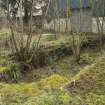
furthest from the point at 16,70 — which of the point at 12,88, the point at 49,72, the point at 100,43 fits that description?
the point at 100,43

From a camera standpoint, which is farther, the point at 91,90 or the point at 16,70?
the point at 16,70

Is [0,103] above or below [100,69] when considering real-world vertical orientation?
below

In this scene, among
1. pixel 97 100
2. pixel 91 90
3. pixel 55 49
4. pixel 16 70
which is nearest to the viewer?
pixel 97 100

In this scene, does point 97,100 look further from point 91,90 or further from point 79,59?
point 79,59

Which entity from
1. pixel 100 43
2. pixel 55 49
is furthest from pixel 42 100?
pixel 100 43

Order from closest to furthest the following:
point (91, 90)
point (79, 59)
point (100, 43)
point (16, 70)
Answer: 1. point (91, 90)
2. point (16, 70)
3. point (79, 59)
4. point (100, 43)

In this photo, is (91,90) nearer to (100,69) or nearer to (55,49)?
(100,69)

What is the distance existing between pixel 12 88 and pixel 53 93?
3.23 ft

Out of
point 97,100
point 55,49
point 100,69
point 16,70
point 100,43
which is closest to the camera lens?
point 97,100

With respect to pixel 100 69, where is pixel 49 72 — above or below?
below

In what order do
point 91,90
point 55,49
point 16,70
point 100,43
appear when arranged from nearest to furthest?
point 91,90
point 16,70
point 55,49
point 100,43

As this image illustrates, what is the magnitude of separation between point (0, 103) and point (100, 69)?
5.45ft

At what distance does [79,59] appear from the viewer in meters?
7.65

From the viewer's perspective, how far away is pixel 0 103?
421 cm
